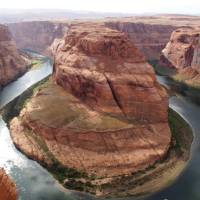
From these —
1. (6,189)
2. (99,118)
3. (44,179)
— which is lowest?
(44,179)

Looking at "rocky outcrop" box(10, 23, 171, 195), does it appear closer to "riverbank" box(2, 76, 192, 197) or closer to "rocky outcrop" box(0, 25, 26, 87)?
"riverbank" box(2, 76, 192, 197)

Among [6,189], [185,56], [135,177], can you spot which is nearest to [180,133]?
[135,177]

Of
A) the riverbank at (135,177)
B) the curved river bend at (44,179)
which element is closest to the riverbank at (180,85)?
the curved river bend at (44,179)

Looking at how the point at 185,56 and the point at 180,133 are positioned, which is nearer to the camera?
the point at 180,133

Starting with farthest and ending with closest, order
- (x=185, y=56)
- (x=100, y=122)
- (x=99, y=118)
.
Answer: (x=185, y=56) → (x=99, y=118) → (x=100, y=122)

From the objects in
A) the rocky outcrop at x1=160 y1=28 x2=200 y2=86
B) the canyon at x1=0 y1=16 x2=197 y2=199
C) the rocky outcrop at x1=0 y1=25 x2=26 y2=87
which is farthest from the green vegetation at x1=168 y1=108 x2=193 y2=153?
the rocky outcrop at x1=0 y1=25 x2=26 y2=87

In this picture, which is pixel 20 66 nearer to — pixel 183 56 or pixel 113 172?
pixel 183 56

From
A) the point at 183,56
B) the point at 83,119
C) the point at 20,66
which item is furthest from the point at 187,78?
the point at 83,119

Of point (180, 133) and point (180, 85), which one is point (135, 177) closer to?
point (180, 133)
